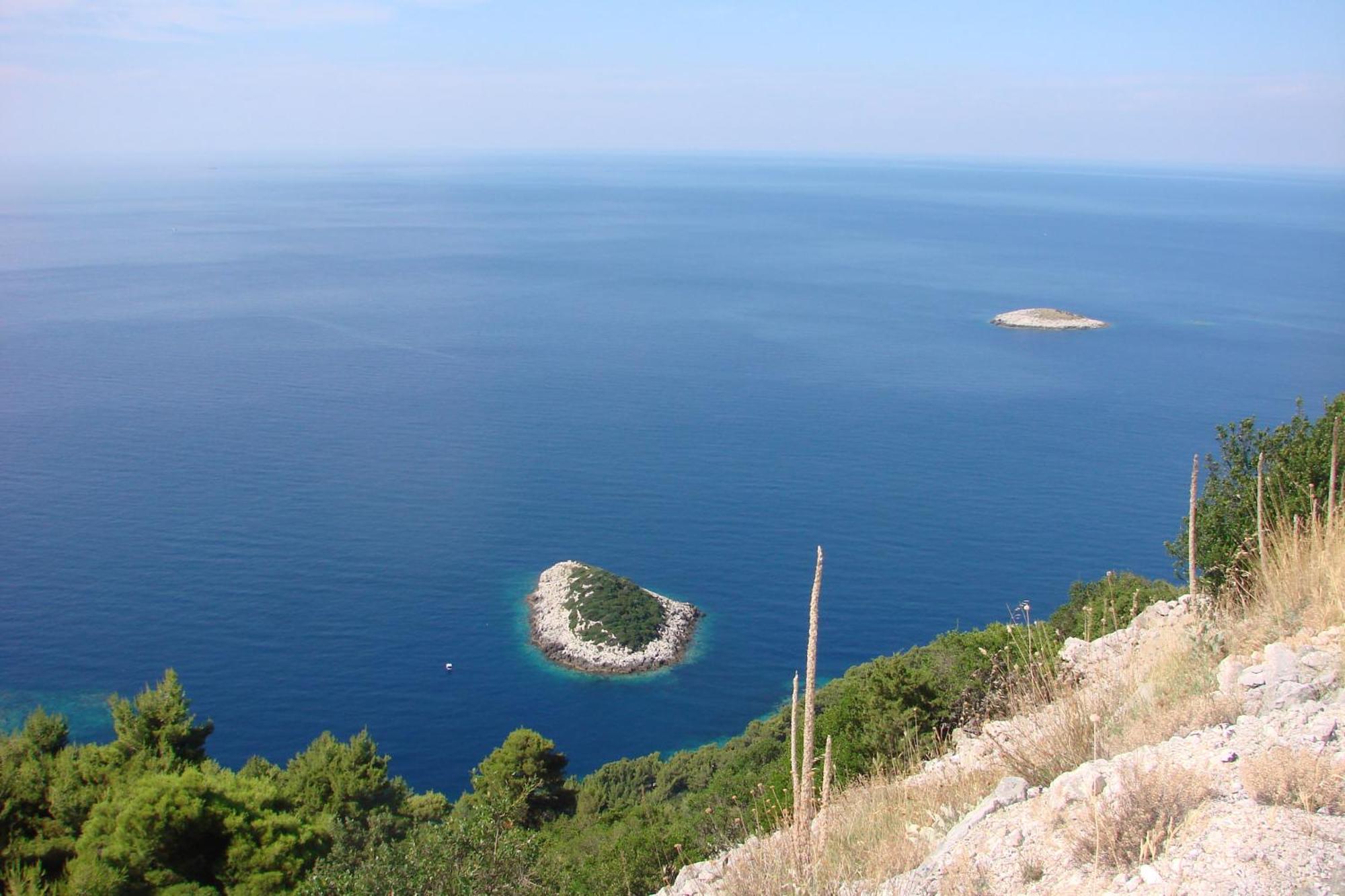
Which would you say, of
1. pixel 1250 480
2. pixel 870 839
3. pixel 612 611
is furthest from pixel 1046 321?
pixel 870 839

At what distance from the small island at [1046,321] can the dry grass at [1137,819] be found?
113 meters

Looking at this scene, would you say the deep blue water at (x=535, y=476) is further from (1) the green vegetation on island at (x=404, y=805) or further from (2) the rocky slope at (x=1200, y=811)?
(2) the rocky slope at (x=1200, y=811)

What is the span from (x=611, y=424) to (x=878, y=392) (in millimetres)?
25205

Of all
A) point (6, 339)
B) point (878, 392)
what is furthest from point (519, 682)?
point (6, 339)

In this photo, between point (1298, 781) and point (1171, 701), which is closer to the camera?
point (1298, 781)

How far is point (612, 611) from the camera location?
4969 centimetres

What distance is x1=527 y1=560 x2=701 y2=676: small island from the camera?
47.6 m

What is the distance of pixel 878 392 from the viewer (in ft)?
277

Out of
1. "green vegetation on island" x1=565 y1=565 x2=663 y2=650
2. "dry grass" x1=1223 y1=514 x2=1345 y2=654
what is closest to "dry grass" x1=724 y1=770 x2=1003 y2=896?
"dry grass" x1=1223 y1=514 x2=1345 y2=654

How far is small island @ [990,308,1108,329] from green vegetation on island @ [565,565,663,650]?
7689 cm

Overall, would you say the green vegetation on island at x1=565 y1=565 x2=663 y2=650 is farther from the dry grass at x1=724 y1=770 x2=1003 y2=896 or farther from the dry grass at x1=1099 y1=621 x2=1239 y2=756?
the dry grass at x1=724 y1=770 x2=1003 y2=896

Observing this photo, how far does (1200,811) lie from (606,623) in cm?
4472

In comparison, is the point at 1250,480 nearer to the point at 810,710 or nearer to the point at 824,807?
the point at 824,807

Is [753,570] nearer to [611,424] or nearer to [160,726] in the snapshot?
[611,424]
